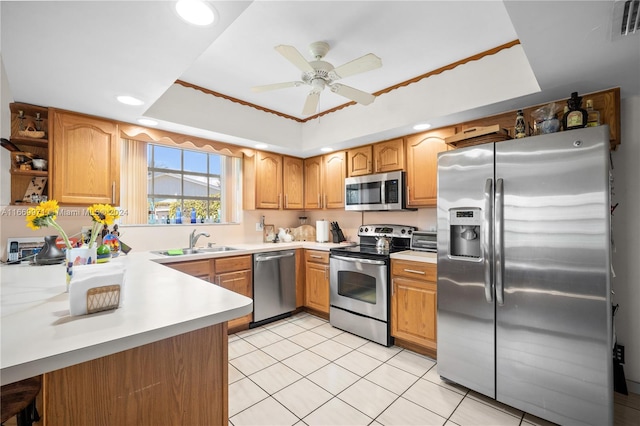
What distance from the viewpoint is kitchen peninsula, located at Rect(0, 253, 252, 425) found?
79 centimetres

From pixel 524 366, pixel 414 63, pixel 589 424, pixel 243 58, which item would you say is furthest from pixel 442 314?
pixel 243 58

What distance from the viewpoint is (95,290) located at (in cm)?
102

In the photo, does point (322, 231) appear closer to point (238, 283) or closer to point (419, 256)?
point (238, 283)

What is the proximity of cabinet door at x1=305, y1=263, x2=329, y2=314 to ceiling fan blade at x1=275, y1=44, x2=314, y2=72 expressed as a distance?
2.21 m

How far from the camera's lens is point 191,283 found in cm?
145

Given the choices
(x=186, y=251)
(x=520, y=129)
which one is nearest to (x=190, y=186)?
(x=186, y=251)

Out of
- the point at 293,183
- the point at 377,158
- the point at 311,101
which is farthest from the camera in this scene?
the point at 293,183

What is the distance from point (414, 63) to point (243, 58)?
1439 mm

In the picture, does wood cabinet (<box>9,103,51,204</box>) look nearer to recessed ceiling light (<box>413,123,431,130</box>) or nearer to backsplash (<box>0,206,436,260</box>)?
backsplash (<box>0,206,436,260</box>)

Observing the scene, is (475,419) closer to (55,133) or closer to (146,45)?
(146,45)

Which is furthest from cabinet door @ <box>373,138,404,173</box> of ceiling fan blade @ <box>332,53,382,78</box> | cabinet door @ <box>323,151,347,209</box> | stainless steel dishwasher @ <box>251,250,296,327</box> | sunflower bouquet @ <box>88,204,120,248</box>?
sunflower bouquet @ <box>88,204,120,248</box>

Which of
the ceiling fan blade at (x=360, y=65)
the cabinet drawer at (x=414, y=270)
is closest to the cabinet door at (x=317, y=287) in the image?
the cabinet drawer at (x=414, y=270)

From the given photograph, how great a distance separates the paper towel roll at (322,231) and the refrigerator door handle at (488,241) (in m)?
2.23

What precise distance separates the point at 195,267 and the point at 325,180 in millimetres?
1999
